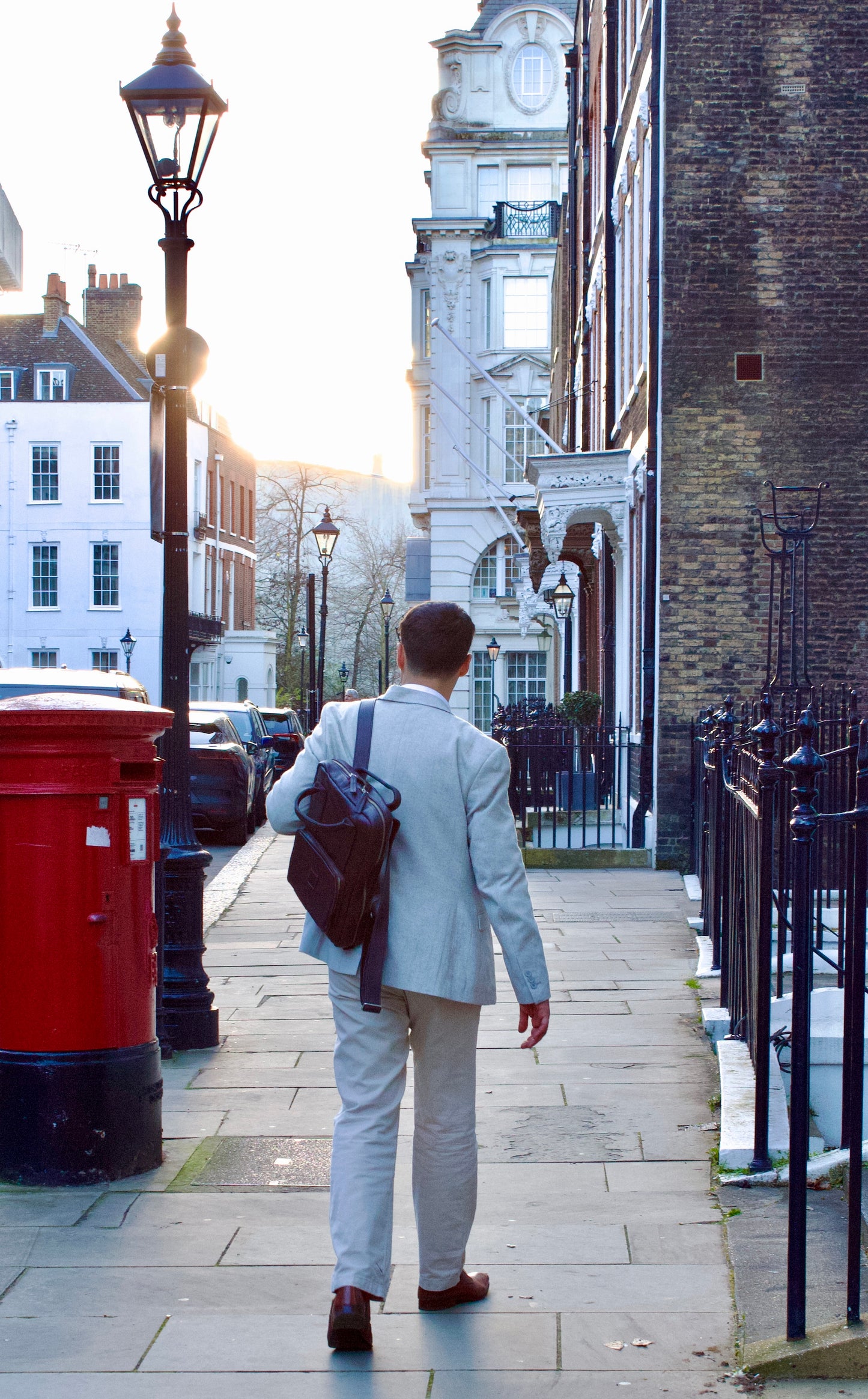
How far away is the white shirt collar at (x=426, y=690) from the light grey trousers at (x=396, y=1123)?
74 cm

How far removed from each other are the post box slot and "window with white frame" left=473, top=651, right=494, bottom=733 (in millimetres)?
39408

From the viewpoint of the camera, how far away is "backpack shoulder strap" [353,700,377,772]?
3969 millimetres

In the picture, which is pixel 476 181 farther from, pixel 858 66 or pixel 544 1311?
pixel 544 1311

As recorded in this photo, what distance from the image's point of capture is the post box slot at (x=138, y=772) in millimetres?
5188

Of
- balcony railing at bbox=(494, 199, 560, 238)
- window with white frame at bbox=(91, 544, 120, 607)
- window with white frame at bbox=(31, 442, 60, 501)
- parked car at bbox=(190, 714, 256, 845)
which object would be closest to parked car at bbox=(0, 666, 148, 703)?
parked car at bbox=(190, 714, 256, 845)

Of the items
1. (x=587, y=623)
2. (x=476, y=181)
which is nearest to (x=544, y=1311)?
(x=587, y=623)

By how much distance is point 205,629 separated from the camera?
5616 cm

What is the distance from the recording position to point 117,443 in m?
52.4

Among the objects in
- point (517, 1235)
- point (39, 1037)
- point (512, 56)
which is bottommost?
point (517, 1235)

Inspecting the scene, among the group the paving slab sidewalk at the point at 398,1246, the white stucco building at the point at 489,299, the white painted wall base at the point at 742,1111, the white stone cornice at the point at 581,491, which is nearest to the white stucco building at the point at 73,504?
the white stucco building at the point at 489,299

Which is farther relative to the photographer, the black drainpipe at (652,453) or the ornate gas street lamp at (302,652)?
the ornate gas street lamp at (302,652)

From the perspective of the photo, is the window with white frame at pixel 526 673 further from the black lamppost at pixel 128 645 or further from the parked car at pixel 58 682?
the parked car at pixel 58 682

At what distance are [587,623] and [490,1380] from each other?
25139 millimetres

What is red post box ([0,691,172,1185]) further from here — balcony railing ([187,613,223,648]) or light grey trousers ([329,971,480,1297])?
balcony railing ([187,613,223,648])
